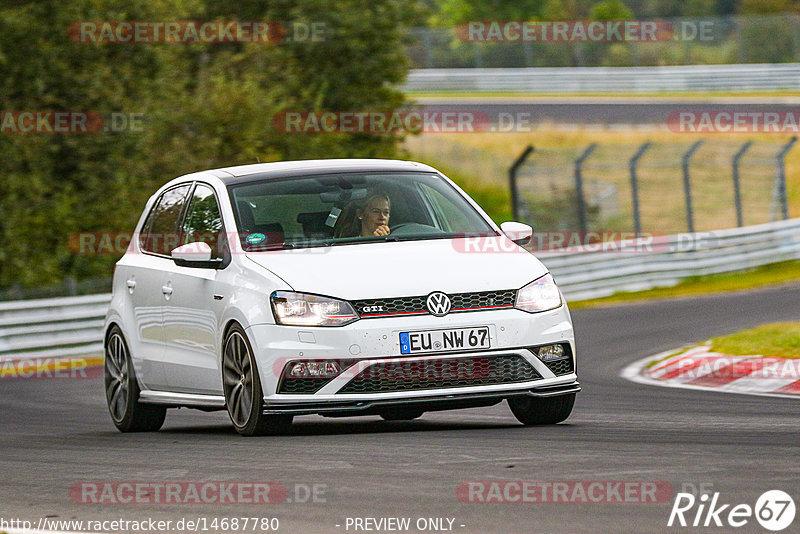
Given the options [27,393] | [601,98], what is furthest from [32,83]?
[601,98]

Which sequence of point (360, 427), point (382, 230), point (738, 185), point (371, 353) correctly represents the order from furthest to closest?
point (738, 185), point (360, 427), point (382, 230), point (371, 353)

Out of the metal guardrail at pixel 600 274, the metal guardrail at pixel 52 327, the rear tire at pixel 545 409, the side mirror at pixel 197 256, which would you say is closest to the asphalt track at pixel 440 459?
the rear tire at pixel 545 409

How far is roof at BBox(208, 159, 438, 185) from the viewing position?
970 cm

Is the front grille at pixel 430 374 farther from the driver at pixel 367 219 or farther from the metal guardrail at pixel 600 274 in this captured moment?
the metal guardrail at pixel 600 274

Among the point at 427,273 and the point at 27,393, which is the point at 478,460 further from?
the point at 27,393

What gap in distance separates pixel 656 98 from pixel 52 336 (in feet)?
102

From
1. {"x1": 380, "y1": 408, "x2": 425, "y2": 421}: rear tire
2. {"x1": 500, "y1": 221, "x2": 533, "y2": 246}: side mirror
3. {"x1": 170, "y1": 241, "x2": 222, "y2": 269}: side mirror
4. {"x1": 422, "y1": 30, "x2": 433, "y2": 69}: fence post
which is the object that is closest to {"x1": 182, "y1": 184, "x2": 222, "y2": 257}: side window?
{"x1": 170, "y1": 241, "x2": 222, "y2": 269}: side mirror

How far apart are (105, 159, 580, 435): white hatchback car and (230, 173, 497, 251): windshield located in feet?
0.03

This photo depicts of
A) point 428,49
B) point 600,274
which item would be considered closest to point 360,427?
point 600,274

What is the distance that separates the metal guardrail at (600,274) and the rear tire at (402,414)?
40.1 feet

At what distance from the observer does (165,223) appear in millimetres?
10602

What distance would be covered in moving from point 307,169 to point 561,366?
2139 millimetres

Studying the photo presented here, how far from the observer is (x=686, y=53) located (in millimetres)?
51062

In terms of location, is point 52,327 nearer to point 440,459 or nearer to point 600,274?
point 600,274
